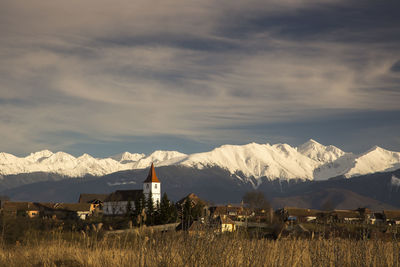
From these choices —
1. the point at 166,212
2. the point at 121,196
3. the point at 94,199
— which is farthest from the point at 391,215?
the point at 94,199

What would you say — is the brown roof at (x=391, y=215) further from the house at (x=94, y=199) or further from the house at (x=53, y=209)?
the house at (x=94, y=199)

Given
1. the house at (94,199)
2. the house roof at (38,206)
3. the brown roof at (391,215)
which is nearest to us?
the house roof at (38,206)

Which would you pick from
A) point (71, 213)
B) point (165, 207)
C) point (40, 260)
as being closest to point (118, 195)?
point (71, 213)

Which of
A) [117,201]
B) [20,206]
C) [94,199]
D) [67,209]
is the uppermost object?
[94,199]

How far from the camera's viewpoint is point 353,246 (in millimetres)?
10234

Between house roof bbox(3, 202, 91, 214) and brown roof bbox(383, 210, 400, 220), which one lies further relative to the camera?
brown roof bbox(383, 210, 400, 220)

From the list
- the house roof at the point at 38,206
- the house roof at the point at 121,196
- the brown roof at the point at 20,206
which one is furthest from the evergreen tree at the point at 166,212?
the house roof at the point at 121,196

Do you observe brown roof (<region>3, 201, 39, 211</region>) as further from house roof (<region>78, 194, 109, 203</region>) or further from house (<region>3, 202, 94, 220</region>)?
house roof (<region>78, 194, 109, 203</region>)

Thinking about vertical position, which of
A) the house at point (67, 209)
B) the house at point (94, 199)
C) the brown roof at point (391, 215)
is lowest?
the brown roof at point (391, 215)

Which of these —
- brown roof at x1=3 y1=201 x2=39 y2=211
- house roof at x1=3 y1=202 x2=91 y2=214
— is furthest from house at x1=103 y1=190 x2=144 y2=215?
brown roof at x1=3 y1=201 x2=39 y2=211

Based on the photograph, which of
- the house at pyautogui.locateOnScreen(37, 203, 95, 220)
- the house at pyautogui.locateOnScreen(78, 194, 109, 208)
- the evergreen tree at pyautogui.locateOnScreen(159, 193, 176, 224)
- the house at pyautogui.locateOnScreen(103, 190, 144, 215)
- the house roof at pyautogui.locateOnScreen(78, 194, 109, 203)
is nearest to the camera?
the evergreen tree at pyautogui.locateOnScreen(159, 193, 176, 224)

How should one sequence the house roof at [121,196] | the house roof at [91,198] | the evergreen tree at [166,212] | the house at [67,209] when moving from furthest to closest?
Result: the house roof at [91,198] → the house roof at [121,196] → the house at [67,209] → the evergreen tree at [166,212]

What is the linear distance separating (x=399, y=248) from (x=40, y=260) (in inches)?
331

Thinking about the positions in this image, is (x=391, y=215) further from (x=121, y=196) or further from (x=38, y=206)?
(x=38, y=206)
